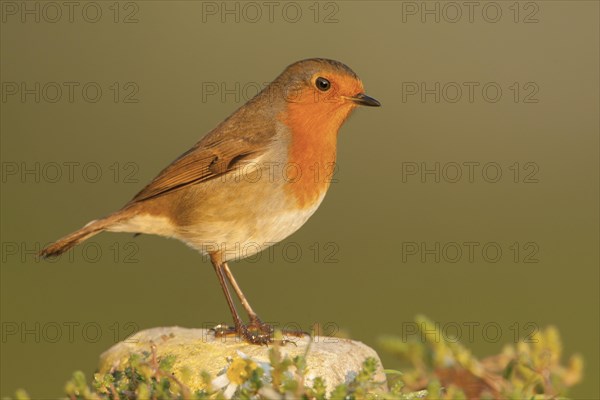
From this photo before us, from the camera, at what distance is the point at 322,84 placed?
15.4 feet

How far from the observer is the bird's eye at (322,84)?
185 inches

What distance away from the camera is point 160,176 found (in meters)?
4.80

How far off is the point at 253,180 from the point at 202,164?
0.42 metres

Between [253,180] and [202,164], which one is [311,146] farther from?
[202,164]

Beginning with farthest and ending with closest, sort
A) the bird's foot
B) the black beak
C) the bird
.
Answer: the black beak < the bird < the bird's foot

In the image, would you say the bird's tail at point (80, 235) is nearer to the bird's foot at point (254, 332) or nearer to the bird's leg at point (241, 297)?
the bird's leg at point (241, 297)

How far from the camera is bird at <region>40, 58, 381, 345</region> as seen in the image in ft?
14.5

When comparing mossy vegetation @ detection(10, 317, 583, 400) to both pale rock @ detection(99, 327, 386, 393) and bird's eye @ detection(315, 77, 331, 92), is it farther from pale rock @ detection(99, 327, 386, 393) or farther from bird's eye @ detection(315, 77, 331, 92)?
bird's eye @ detection(315, 77, 331, 92)

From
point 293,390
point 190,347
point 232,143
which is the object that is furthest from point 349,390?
point 232,143

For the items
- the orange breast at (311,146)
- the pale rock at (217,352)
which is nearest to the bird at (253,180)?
the orange breast at (311,146)

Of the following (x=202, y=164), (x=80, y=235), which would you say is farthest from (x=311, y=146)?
(x=80, y=235)

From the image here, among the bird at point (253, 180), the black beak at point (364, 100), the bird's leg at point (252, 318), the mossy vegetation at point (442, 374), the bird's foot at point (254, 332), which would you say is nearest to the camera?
the mossy vegetation at point (442, 374)

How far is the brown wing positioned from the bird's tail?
0.18 meters

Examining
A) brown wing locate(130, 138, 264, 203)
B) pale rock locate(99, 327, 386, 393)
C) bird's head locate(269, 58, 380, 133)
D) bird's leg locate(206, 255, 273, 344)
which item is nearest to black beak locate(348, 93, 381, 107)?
bird's head locate(269, 58, 380, 133)
